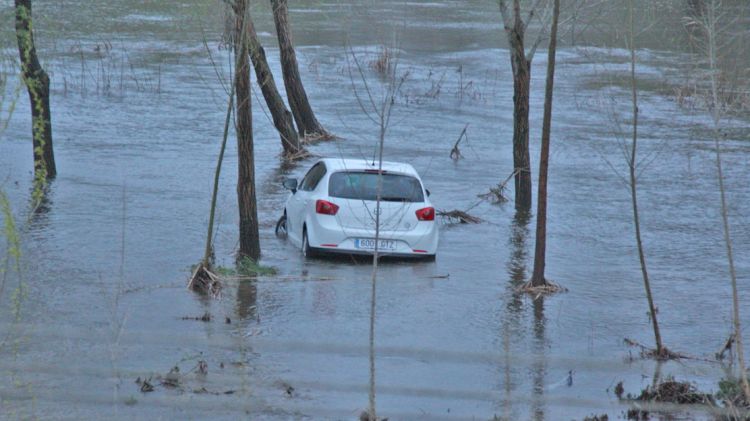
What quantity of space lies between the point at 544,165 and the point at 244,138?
4.04 m

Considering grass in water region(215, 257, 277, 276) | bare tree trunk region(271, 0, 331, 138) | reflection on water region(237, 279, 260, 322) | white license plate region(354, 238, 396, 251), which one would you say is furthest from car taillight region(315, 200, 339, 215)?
bare tree trunk region(271, 0, 331, 138)

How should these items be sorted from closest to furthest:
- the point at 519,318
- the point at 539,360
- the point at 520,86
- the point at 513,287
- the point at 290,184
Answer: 1. the point at 539,360
2. the point at 519,318
3. the point at 513,287
4. the point at 290,184
5. the point at 520,86

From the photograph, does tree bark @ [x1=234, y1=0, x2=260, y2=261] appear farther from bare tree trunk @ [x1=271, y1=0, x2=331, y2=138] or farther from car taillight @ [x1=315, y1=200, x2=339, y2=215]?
bare tree trunk @ [x1=271, y1=0, x2=331, y2=138]

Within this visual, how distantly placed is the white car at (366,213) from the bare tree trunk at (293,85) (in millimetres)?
13686

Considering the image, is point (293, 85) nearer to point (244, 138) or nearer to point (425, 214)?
point (425, 214)

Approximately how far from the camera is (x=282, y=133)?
29156 mm

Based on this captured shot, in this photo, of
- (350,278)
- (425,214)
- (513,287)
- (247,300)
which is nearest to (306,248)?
(350,278)

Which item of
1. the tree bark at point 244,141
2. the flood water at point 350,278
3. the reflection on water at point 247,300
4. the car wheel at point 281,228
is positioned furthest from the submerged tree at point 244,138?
the car wheel at point 281,228

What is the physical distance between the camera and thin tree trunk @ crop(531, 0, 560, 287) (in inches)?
550

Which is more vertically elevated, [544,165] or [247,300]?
[544,165]

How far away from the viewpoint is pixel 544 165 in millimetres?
14750

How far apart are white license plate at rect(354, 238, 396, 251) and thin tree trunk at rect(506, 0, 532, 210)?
4.81m

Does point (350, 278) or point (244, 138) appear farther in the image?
point (350, 278)

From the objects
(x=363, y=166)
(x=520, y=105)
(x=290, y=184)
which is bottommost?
(x=290, y=184)
